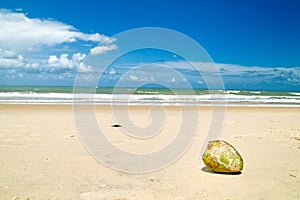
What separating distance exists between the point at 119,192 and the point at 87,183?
0.61m

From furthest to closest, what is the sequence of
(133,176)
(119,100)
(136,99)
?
(136,99) → (119,100) → (133,176)

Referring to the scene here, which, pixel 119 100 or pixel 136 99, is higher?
pixel 136 99

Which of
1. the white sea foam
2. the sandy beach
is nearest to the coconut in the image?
the sandy beach

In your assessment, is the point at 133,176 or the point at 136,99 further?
the point at 136,99

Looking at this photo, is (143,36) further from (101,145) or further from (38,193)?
(38,193)

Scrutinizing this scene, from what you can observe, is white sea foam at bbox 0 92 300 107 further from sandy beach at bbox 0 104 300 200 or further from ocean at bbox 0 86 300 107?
sandy beach at bbox 0 104 300 200

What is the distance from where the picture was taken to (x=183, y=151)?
6.70 meters

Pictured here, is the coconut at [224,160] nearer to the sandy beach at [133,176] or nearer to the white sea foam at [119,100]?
the sandy beach at [133,176]

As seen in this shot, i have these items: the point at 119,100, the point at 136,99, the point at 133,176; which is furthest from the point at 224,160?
the point at 136,99

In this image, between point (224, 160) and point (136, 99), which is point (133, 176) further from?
point (136, 99)

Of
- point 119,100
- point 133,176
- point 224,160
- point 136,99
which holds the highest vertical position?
point 136,99

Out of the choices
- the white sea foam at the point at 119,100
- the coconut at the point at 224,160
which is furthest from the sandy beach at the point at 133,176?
the white sea foam at the point at 119,100

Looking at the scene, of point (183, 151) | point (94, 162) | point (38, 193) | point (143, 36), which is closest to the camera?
point (38, 193)

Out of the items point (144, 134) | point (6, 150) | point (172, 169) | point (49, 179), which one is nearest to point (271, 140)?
point (144, 134)
